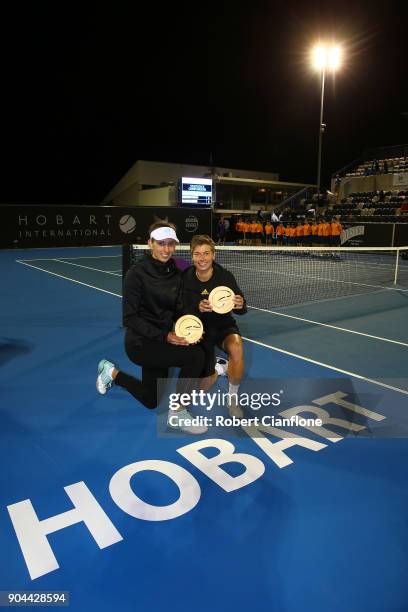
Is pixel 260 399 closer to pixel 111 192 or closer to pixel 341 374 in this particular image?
pixel 341 374

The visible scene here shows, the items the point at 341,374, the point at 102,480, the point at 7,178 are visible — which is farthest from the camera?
the point at 7,178

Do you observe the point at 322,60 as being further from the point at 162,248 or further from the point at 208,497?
the point at 208,497

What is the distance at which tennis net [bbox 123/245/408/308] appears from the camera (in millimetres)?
9703

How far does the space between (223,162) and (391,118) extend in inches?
611

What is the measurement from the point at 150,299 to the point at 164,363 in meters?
0.59

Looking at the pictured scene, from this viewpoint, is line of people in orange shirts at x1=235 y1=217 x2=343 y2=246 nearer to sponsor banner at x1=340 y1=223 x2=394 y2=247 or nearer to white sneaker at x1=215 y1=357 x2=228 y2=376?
sponsor banner at x1=340 y1=223 x2=394 y2=247

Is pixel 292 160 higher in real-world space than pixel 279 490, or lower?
higher

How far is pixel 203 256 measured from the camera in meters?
4.19

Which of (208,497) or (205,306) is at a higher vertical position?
(205,306)

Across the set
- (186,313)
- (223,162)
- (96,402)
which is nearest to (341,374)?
(186,313)

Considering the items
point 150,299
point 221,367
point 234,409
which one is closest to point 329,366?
point 221,367

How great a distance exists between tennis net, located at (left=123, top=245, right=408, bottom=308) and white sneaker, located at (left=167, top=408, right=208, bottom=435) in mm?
3466

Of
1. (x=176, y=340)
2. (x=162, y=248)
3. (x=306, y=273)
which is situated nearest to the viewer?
(x=176, y=340)

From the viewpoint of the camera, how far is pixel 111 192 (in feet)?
157
